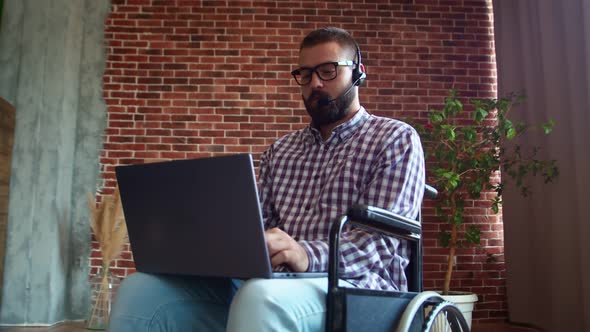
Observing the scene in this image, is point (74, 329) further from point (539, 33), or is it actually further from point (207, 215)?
point (539, 33)

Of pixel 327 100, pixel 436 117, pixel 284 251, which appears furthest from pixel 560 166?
pixel 284 251

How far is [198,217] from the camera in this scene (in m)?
1.07

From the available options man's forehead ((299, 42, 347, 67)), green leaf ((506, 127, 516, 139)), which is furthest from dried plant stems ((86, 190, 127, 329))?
green leaf ((506, 127, 516, 139))

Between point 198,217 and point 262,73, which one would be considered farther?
point 262,73

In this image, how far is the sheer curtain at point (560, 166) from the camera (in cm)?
296

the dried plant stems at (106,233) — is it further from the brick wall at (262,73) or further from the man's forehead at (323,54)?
the man's forehead at (323,54)

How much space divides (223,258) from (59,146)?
2.93 meters

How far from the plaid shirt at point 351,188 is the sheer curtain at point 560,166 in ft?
6.39

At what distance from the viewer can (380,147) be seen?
1.43 m

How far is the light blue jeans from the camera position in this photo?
3.26 feet

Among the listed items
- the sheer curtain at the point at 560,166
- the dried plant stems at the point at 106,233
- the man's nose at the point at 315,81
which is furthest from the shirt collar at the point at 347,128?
the dried plant stems at the point at 106,233

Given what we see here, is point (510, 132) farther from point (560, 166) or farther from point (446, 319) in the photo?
point (446, 319)

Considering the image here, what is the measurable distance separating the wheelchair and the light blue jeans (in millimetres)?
48

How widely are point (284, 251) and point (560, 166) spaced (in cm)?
256
